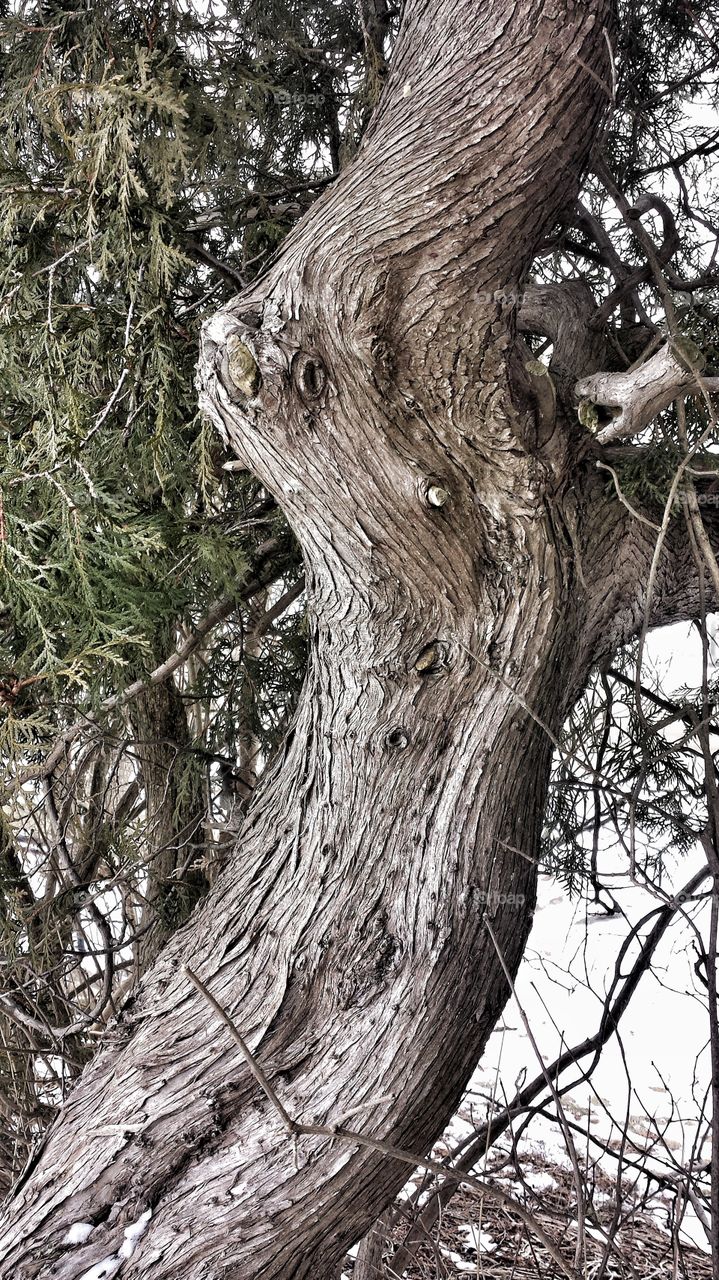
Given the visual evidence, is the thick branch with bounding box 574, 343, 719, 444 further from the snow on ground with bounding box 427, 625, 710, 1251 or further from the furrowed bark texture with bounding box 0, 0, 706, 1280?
the snow on ground with bounding box 427, 625, 710, 1251

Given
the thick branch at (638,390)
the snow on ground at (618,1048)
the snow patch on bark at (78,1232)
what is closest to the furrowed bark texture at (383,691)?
the snow patch on bark at (78,1232)

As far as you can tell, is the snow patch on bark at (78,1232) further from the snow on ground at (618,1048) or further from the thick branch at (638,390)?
the snow on ground at (618,1048)

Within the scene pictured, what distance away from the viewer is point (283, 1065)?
89.8 inches

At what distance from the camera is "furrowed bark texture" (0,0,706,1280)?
2186 mm

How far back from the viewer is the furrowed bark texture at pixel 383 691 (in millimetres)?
2186

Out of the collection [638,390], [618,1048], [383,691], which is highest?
[618,1048]

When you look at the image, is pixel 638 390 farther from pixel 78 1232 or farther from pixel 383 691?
pixel 78 1232

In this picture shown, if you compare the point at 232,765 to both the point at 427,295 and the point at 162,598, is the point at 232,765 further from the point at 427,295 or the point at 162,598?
the point at 427,295

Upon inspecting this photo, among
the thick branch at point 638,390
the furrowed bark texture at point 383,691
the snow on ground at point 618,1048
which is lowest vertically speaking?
the furrowed bark texture at point 383,691

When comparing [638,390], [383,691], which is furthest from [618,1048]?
[638,390]

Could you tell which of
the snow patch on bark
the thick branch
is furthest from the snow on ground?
the snow patch on bark

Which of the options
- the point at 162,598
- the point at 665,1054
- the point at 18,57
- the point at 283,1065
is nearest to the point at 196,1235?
the point at 283,1065

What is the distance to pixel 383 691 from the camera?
2482 millimetres

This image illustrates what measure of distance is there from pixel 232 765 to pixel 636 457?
1.89 metres
